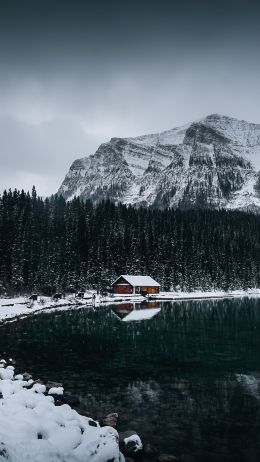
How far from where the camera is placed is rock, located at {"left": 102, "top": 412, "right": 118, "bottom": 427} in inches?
672

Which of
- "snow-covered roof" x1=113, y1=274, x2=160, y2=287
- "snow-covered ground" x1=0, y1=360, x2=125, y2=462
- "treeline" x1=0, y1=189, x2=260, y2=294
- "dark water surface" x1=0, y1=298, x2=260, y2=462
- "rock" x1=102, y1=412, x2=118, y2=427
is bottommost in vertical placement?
"dark water surface" x1=0, y1=298, x2=260, y2=462

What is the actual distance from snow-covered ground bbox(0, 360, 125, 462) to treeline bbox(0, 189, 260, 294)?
219 ft

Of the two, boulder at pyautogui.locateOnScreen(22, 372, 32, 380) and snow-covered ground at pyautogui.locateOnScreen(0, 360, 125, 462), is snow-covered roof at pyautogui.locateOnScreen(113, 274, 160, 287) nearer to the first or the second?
boulder at pyautogui.locateOnScreen(22, 372, 32, 380)

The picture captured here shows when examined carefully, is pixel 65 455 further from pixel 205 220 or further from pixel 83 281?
pixel 205 220

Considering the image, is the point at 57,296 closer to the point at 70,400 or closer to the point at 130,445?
the point at 70,400

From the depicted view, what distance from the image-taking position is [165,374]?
87.9 feet

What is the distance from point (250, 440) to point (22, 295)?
241 ft

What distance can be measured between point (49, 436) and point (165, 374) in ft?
47.4

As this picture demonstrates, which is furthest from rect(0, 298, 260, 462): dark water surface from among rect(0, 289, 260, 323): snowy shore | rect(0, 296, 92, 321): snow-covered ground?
rect(0, 289, 260, 323): snowy shore

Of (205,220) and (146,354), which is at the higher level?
(205,220)

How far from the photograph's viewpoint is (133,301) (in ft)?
317

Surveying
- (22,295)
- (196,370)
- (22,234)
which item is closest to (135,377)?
(196,370)

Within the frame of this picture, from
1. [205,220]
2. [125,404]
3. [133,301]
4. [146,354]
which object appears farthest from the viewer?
[205,220]

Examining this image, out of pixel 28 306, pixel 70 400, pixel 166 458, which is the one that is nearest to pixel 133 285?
pixel 28 306
